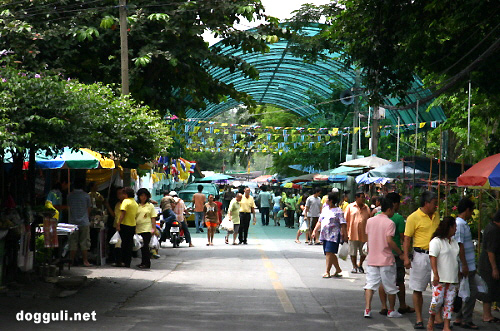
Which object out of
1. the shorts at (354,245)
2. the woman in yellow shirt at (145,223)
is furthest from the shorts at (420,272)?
the woman in yellow shirt at (145,223)

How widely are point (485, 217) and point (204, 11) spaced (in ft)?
35.7

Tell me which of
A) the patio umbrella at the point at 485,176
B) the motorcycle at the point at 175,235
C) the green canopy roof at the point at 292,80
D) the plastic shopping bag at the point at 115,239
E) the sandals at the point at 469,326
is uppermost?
the green canopy roof at the point at 292,80

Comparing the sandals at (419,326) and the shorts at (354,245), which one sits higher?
the shorts at (354,245)

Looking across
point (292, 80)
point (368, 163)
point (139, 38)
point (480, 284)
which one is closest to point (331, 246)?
point (480, 284)

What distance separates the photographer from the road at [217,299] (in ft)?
30.9

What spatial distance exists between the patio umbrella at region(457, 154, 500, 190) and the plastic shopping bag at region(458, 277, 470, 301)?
1734mm

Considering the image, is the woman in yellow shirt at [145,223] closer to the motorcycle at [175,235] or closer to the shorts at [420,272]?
the motorcycle at [175,235]

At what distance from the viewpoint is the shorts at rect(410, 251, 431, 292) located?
937cm

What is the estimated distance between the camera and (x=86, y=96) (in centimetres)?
1105

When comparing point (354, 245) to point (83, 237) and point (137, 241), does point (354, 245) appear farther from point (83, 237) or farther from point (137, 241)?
point (83, 237)

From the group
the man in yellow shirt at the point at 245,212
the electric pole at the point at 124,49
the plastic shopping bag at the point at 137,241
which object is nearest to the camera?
the plastic shopping bag at the point at 137,241

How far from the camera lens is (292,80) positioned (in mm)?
44062

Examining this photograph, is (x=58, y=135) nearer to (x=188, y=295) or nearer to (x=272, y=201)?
(x=188, y=295)

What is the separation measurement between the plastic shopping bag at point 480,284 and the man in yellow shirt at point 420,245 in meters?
0.75
